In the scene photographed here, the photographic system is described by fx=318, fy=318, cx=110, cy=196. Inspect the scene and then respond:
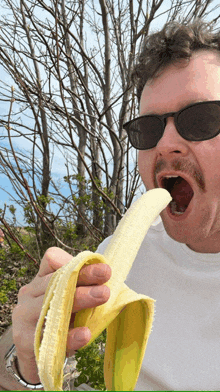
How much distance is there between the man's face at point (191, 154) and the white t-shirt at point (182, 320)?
144 millimetres

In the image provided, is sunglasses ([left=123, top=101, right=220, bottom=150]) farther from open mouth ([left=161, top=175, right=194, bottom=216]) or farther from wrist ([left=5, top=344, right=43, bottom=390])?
wrist ([left=5, top=344, right=43, bottom=390])

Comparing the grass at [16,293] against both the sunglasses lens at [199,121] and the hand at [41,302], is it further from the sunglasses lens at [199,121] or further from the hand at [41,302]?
the sunglasses lens at [199,121]

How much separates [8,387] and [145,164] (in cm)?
98

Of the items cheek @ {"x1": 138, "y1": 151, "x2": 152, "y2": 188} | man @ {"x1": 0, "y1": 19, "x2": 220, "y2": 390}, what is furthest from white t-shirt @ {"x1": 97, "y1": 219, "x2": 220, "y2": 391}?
cheek @ {"x1": 138, "y1": 151, "x2": 152, "y2": 188}

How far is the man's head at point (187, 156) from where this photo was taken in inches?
45.0

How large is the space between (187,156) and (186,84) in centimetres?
27

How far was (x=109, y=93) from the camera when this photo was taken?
3777 millimetres

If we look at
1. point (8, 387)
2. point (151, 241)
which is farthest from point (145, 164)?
point (8, 387)

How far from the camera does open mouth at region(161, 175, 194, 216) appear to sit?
1.26 metres

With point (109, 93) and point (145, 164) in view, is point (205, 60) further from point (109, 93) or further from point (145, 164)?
point (109, 93)

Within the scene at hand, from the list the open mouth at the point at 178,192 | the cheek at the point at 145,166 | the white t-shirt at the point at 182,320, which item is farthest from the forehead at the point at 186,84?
the white t-shirt at the point at 182,320

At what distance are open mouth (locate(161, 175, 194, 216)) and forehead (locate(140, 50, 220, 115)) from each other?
282 millimetres

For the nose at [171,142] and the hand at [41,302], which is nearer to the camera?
the hand at [41,302]

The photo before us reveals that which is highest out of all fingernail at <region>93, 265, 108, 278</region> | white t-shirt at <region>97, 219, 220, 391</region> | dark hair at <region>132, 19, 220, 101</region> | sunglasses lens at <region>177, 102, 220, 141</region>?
dark hair at <region>132, 19, 220, 101</region>
